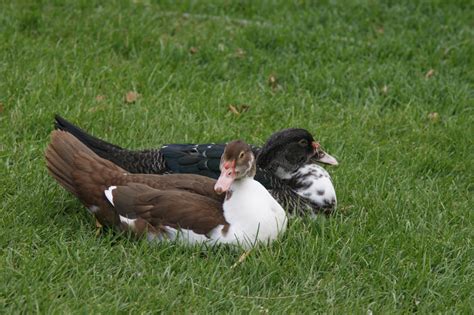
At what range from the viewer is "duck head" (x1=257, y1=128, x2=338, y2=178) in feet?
18.2

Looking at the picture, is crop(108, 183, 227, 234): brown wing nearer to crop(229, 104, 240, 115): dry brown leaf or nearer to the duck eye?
the duck eye

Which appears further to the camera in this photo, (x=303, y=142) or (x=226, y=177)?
(x=303, y=142)

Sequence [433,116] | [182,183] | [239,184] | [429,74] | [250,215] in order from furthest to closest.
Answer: [429,74] < [433,116] < [182,183] < [239,184] < [250,215]

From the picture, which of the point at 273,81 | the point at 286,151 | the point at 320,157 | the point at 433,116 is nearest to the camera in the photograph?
the point at 286,151

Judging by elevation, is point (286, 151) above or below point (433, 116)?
above

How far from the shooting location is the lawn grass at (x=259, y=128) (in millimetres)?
4320

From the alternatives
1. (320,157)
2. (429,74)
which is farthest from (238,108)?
(429,74)

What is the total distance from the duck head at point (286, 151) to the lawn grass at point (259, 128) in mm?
381

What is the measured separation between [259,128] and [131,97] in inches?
41.8

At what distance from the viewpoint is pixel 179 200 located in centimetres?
473

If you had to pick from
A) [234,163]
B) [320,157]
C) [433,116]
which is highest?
[234,163]

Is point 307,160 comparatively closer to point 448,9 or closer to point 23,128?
point 23,128

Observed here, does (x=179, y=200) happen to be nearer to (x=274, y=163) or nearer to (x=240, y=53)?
(x=274, y=163)

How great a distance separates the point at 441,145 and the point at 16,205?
3295 millimetres
